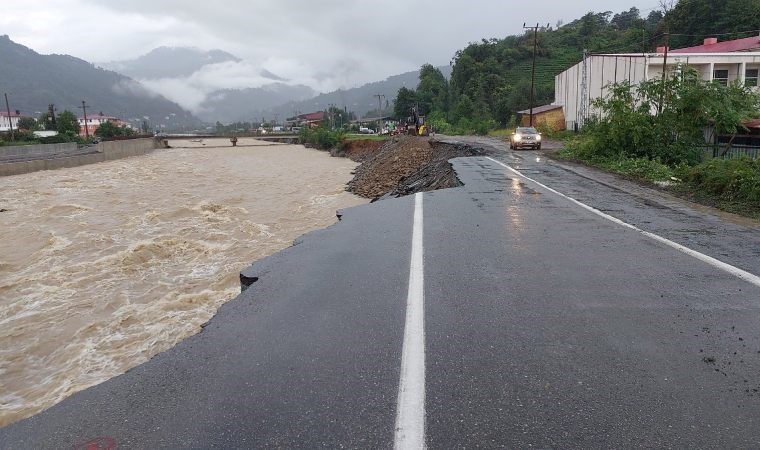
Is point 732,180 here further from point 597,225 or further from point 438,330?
point 438,330

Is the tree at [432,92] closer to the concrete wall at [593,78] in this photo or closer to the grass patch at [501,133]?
the grass patch at [501,133]

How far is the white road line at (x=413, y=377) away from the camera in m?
2.81

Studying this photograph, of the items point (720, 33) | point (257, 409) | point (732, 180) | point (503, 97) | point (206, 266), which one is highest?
point (720, 33)

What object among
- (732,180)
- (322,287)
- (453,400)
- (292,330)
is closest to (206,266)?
(322,287)

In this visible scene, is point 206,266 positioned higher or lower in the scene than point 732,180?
lower

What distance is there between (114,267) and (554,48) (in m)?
95.7

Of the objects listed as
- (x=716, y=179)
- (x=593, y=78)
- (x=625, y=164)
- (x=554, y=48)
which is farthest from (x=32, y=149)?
(x=554, y=48)

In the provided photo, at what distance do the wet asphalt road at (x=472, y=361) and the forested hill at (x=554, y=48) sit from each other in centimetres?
4021

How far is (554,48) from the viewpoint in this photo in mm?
92312

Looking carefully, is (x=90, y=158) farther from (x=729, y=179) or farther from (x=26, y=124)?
(x=26, y=124)

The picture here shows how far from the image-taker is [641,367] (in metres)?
3.57

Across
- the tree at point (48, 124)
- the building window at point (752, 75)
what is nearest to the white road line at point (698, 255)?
the building window at point (752, 75)

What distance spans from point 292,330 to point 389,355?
3.58ft

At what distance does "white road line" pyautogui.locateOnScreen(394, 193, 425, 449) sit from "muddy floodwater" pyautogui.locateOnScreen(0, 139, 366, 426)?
3.41 m
